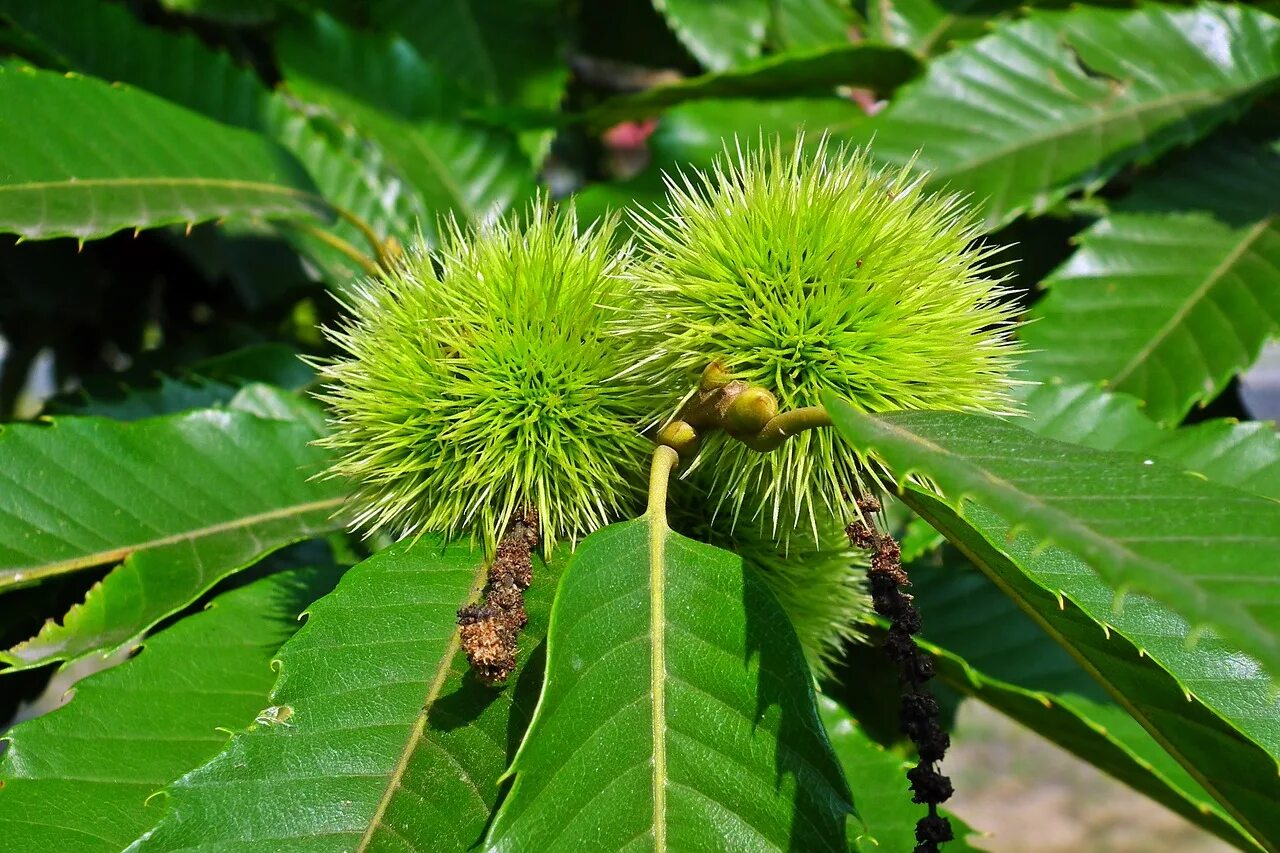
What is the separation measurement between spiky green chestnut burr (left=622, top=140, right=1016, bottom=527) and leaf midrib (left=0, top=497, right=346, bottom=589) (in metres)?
0.52

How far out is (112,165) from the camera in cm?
124

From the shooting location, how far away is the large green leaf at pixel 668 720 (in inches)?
30.0

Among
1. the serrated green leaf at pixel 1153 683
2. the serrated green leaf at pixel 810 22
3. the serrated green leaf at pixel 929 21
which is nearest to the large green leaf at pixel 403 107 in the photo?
the serrated green leaf at pixel 810 22

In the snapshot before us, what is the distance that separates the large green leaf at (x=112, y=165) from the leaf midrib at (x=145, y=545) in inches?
13.8

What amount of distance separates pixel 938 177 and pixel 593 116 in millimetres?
607

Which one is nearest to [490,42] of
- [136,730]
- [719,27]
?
[719,27]

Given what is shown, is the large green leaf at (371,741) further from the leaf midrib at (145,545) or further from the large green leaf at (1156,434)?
the large green leaf at (1156,434)

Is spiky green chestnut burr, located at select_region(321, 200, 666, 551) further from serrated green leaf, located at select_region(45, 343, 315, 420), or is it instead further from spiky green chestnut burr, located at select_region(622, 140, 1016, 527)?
serrated green leaf, located at select_region(45, 343, 315, 420)

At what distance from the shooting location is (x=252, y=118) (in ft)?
5.93

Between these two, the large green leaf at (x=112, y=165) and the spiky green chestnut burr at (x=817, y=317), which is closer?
the spiky green chestnut burr at (x=817, y=317)

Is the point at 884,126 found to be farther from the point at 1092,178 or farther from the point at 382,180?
the point at 382,180

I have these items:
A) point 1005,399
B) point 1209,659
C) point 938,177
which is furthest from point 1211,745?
point 938,177

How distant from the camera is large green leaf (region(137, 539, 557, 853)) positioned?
827 mm

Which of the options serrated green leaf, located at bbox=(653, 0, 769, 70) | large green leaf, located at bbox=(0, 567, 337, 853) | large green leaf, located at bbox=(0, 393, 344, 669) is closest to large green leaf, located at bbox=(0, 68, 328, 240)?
large green leaf, located at bbox=(0, 393, 344, 669)
